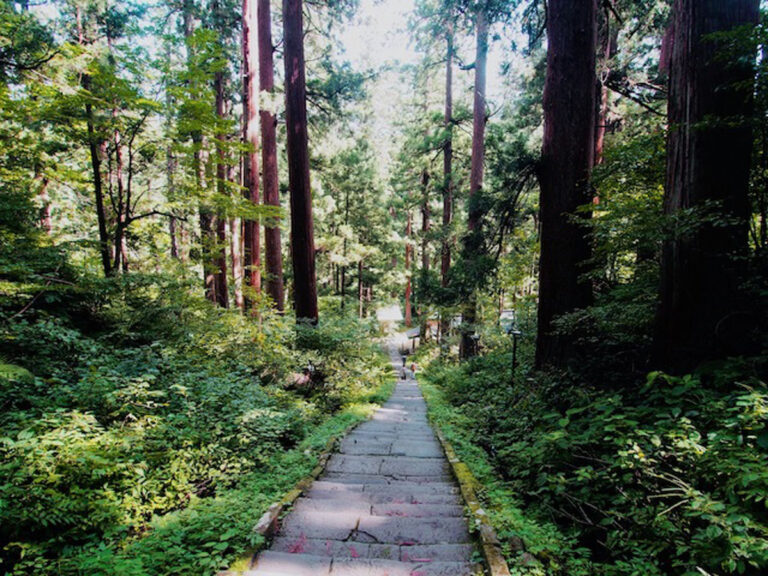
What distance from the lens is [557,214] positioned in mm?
5691

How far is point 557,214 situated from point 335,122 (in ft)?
29.2

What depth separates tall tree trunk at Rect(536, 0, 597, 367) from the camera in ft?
18.2

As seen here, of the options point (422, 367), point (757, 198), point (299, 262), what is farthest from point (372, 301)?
point (757, 198)

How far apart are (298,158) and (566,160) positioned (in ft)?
19.9

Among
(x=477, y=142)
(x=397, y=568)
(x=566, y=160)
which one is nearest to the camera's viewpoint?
(x=397, y=568)

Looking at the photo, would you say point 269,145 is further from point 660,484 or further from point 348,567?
point 660,484

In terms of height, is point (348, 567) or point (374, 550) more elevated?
point (348, 567)

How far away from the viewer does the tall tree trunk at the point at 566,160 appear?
5.55m

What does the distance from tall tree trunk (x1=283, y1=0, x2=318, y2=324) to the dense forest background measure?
5cm

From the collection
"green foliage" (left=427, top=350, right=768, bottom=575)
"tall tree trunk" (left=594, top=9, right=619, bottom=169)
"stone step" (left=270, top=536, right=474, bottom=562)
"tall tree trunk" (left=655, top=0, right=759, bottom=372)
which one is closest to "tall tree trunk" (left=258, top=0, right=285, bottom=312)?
"tall tree trunk" (left=594, top=9, right=619, bottom=169)

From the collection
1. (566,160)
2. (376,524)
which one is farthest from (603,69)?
(376,524)

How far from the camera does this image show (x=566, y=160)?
569cm

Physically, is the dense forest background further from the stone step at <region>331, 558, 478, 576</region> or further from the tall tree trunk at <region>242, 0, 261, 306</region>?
the stone step at <region>331, 558, 478, 576</region>

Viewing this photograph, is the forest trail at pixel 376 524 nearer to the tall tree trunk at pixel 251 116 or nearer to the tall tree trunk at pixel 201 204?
the tall tree trunk at pixel 201 204
